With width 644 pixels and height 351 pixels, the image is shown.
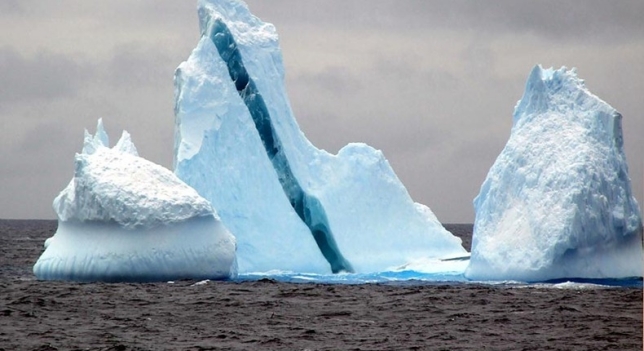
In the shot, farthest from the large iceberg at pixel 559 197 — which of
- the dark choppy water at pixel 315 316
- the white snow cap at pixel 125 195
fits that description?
the white snow cap at pixel 125 195

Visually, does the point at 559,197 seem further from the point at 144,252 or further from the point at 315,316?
the point at 144,252

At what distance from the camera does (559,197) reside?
2230 cm

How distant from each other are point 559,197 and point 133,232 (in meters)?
8.09

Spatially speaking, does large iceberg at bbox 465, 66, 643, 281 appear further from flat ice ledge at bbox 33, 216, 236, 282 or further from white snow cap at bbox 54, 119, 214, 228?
white snow cap at bbox 54, 119, 214, 228

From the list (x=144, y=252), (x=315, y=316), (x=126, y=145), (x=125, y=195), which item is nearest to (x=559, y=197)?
(x=315, y=316)

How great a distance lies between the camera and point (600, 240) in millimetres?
22250

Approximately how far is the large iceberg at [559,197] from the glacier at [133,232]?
548cm

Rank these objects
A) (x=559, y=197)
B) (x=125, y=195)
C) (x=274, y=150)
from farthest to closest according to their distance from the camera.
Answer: (x=274, y=150) < (x=559, y=197) < (x=125, y=195)

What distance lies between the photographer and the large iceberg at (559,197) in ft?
72.7

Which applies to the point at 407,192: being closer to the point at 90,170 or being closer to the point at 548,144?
the point at 548,144

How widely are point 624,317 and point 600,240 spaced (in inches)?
217

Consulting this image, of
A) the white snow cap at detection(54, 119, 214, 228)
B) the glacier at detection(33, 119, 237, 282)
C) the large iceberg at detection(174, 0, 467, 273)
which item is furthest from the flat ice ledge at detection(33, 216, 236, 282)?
the large iceberg at detection(174, 0, 467, 273)

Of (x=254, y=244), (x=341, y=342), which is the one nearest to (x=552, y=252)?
(x=254, y=244)

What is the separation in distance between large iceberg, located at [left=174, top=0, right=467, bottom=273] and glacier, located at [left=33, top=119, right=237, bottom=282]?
3.06 meters
